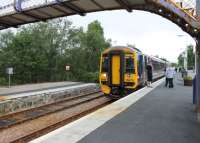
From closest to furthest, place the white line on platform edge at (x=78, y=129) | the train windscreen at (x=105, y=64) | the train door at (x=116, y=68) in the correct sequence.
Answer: the white line on platform edge at (x=78, y=129)
the train door at (x=116, y=68)
the train windscreen at (x=105, y=64)

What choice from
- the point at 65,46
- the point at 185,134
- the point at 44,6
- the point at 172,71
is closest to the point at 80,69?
the point at 65,46

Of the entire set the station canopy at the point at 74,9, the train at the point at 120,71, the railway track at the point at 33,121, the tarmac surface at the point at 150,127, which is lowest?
the railway track at the point at 33,121

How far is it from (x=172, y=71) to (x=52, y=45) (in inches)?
996

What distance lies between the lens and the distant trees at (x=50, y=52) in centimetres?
3912

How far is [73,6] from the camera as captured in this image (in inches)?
574

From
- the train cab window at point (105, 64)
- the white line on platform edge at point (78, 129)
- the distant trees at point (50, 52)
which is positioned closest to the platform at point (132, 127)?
the white line on platform edge at point (78, 129)

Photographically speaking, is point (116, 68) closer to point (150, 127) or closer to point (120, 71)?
point (120, 71)

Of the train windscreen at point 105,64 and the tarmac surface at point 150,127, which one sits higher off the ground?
the train windscreen at point 105,64

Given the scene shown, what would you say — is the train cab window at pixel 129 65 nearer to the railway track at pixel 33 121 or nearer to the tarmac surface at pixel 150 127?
the railway track at pixel 33 121

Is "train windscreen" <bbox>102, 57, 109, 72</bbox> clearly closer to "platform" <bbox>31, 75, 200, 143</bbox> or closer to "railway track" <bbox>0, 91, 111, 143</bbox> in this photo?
"railway track" <bbox>0, 91, 111, 143</bbox>

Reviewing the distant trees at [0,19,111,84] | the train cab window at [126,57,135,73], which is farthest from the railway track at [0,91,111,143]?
the distant trees at [0,19,111,84]

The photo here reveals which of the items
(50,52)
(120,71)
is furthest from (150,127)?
(50,52)

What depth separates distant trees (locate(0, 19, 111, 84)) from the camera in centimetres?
3912

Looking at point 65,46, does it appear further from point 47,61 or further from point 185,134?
point 185,134
